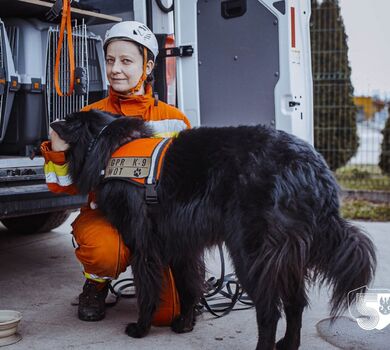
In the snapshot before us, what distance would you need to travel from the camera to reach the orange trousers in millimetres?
2713

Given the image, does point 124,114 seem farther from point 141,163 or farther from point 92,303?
point 92,303

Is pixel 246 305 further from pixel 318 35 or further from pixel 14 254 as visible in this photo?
pixel 318 35

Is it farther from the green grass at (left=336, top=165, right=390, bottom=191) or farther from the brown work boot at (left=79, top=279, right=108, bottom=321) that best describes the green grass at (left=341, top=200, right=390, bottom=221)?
the brown work boot at (left=79, top=279, right=108, bottom=321)

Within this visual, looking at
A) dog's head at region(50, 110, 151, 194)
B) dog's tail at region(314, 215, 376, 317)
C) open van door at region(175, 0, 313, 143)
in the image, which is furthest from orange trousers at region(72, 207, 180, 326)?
open van door at region(175, 0, 313, 143)

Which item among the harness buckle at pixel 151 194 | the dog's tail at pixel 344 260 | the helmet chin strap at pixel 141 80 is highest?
the helmet chin strap at pixel 141 80

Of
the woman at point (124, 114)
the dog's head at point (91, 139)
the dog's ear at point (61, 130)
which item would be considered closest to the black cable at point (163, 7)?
the woman at point (124, 114)

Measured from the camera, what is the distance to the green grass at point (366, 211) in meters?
6.15

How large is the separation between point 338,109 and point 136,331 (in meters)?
6.06

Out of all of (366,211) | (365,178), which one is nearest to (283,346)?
(366,211)

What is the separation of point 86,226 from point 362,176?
227 inches

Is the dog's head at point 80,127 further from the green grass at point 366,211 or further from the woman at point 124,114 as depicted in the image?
the green grass at point 366,211

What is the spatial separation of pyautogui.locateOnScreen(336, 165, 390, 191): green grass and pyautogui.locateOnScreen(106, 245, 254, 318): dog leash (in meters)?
4.62

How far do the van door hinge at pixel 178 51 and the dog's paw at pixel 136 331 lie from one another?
6.01ft

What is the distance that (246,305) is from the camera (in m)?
3.25
